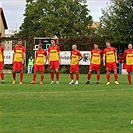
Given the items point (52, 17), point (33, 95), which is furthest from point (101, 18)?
point (33, 95)

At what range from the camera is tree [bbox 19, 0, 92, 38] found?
84688 millimetres

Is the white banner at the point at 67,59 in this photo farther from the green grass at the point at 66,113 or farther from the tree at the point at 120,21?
the green grass at the point at 66,113

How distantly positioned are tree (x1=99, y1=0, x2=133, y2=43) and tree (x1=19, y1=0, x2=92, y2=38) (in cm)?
2660

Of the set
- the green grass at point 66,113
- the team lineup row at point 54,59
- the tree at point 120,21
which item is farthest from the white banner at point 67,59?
the green grass at point 66,113

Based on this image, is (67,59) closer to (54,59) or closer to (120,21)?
(120,21)

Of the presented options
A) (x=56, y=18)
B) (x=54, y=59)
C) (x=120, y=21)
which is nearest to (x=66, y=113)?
(x=54, y=59)

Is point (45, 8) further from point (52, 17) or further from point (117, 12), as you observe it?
point (117, 12)

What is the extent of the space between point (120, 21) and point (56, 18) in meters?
30.5

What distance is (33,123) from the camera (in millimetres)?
10219

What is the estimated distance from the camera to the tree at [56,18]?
84.7 meters

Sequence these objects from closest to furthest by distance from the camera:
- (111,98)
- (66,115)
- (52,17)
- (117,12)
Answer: (66,115) → (111,98) → (117,12) → (52,17)

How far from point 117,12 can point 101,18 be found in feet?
9.71

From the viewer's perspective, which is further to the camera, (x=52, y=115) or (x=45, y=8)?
(x=45, y=8)

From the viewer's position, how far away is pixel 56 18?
281ft
